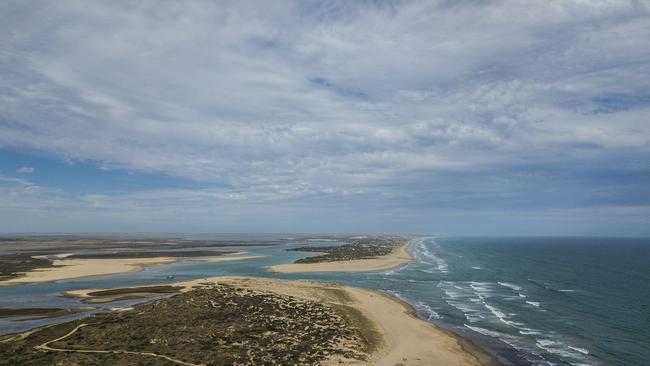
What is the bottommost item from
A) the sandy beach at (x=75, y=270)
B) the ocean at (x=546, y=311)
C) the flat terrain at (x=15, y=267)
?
the ocean at (x=546, y=311)

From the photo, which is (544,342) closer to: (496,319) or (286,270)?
(496,319)

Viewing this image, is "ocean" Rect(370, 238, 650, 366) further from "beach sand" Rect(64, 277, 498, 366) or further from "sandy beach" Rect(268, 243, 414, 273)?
"sandy beach" Rect(268, 243, 414, 273)

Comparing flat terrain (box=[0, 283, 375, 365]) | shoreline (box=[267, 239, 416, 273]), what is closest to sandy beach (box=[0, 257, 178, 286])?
shoreline (box=[267, 239, 416, 273])

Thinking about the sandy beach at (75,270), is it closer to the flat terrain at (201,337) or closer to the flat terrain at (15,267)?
the flat terrain at (15,267)

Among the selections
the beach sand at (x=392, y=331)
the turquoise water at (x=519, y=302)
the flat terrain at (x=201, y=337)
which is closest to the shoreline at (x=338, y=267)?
the turquoise water at (x=519, y=302)

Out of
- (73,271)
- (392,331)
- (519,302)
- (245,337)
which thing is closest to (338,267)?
(519,302)

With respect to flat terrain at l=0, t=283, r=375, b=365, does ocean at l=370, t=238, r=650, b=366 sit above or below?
below

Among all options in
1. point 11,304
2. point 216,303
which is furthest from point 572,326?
point 11,304
